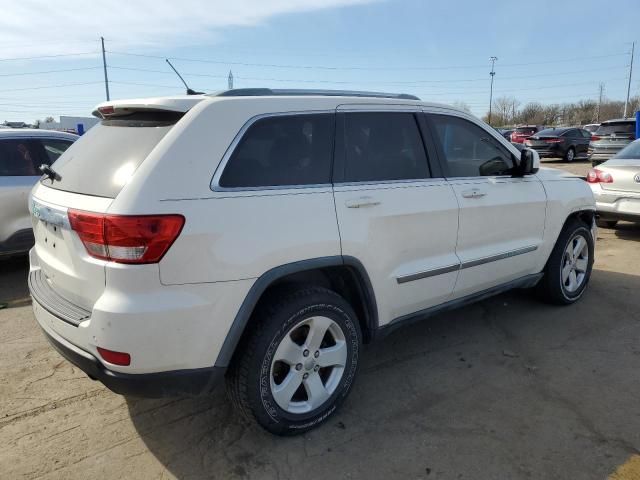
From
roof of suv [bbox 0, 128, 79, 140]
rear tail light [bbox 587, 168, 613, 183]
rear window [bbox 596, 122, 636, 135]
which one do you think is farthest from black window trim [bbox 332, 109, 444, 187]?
rear window [bbox 596, 122, 636, 135]

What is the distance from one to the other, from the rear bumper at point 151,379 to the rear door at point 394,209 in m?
0.99

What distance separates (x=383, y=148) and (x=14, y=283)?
4664mm

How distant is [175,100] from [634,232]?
7948mm

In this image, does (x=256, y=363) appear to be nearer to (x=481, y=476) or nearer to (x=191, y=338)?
(x=191, y=338)

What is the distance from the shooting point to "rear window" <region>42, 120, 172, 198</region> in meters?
2.45

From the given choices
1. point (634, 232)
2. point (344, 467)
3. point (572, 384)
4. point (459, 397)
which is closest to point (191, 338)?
point (344, 467)

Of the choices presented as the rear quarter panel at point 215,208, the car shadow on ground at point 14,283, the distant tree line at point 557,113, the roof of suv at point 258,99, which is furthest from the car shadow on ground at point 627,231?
the distant tree line at point 557,113

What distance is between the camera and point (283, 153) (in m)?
2.76

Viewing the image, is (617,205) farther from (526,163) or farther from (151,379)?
(151,379)

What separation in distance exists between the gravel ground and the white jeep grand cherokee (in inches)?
10.9

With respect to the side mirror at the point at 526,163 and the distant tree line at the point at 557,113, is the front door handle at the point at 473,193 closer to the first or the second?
the side mirror at the point at 526,163

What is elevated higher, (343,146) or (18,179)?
(343,146)

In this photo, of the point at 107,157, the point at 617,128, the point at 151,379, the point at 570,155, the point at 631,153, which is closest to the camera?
the point at 151,379

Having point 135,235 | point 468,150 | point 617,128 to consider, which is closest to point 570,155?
point 617,128
